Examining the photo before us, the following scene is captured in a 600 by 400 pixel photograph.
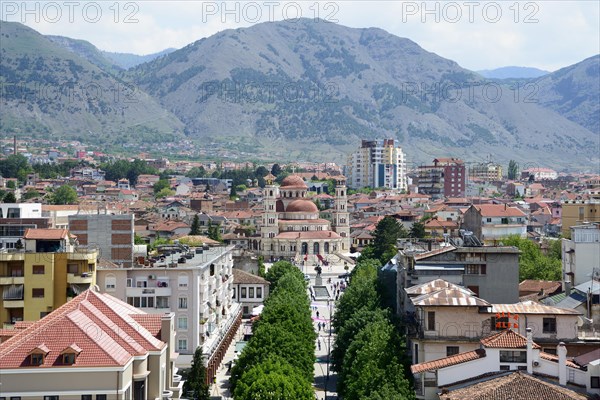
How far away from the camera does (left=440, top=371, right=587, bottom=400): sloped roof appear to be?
98.5 ft

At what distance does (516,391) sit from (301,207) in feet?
398

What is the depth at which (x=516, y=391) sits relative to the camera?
30.4 m

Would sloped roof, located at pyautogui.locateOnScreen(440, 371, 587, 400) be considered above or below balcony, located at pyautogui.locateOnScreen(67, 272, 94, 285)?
below

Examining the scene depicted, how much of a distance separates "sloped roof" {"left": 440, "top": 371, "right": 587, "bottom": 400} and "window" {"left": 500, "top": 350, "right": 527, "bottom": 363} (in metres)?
1.40

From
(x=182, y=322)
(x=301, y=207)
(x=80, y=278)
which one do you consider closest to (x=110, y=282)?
(x=182, y=322)

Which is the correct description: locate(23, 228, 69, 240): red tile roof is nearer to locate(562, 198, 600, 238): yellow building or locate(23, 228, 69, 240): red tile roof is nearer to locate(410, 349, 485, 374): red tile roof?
locate(410, 349, 485, 374): red tile roof

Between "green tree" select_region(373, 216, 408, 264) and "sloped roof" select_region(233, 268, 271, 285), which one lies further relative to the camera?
"green tree" select_region(373, 216, 408, 264)

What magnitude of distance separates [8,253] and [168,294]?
1007cm

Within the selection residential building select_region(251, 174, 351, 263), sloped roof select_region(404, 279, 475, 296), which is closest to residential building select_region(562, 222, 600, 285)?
sloped roof select_region(404, 279, 475, 296)

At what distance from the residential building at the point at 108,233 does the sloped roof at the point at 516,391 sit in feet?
98.8

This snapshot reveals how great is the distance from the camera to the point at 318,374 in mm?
58062

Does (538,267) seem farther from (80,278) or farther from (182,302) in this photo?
(80,278)

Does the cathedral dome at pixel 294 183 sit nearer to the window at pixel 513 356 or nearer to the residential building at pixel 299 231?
the residential building at pixel 299 231

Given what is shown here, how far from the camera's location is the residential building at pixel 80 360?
87.7 feet
